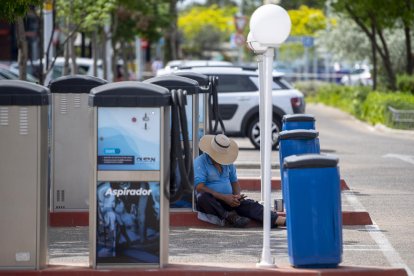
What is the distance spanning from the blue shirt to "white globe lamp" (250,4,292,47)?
3.15 meters

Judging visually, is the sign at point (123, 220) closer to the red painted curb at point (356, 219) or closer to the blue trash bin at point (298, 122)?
the red painted curb at point (356, 219)

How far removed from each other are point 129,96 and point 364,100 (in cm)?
3048

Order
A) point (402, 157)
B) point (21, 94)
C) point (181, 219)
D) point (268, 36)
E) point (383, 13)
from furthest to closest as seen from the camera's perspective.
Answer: point (383, 13)
point (402, 157)
point (181, 219)
point (268, 36)
point (21, 94)

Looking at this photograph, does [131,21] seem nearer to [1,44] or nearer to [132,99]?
[1,44]

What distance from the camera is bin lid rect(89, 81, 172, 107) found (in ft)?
31.3

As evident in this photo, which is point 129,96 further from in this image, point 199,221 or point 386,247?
point 199,221

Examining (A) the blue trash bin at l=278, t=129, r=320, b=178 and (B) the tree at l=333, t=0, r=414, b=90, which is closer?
(A) the blue trash bin at l=278, t=129, r=320, b=178

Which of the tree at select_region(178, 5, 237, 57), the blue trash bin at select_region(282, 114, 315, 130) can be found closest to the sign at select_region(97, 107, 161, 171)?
the blue trash bin at select_region(282, 114, 315, 130)

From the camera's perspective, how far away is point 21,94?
31.3 ft

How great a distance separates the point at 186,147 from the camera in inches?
383

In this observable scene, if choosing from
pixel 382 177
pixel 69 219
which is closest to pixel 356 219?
pixel 69 219

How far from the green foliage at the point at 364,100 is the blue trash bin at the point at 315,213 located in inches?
874

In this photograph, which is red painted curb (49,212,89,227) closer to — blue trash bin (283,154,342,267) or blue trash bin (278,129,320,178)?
blue trash bin (278,129,320,178)

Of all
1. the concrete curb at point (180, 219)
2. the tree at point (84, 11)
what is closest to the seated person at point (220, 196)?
the concrete curb at point (180, 219)
